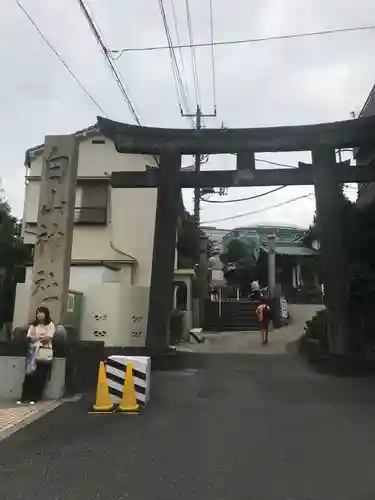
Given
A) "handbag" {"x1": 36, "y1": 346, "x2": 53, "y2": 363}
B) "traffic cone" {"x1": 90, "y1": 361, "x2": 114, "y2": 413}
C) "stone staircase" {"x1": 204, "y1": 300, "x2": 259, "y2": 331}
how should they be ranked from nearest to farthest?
1. "traffic cone" {"x1": 90, "y1": 361, "x2": 114, "y2": 413}
2. "handbag" {"x1": 36, "y1": 346, "x2": 53, "y2": 363}
3. "stone staircase" {"x1": 204, "y1": 300, "x2": 259, "y2": 331}

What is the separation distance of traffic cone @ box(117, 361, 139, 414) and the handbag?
5.46 ft

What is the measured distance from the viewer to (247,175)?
16.5m

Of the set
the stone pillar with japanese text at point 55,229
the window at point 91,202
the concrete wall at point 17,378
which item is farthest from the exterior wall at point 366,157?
the concrete wall at point 17,378

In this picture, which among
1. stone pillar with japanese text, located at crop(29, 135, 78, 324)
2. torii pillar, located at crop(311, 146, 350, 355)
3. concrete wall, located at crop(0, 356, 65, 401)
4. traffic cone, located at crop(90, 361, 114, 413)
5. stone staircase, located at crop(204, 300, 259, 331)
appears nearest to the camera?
traffic cone, located at crop(90, 361, 114, 413)

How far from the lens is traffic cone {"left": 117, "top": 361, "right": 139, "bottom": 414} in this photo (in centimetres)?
948

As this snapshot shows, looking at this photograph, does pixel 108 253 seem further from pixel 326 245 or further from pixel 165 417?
pixel 165 417

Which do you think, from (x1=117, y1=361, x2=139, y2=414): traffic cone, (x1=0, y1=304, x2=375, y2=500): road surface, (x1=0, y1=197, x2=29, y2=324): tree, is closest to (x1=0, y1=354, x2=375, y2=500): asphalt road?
(x1=0, y1=304, x2=375, y2=500): road surface

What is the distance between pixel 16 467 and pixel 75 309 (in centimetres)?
968

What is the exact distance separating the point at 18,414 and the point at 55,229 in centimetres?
470

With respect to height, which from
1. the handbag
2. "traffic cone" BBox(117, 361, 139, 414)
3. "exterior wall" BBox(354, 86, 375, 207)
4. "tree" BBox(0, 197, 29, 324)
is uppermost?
"exterior wall" BBox(354, 86, 375, 207)

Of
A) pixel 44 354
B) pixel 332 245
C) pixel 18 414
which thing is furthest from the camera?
pixel 332 245

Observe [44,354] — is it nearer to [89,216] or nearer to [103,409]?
[103,409]

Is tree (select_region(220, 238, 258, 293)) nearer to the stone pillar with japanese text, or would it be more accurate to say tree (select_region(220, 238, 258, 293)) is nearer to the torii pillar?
the torii pillar

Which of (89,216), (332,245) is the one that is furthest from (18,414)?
(89,216)
